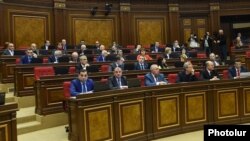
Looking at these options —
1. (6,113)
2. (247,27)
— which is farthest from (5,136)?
(247,27)

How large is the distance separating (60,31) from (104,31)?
192cm

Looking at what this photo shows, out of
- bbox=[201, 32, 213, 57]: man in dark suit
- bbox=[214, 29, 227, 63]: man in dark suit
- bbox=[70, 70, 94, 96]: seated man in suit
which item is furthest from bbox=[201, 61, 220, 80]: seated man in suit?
bbox=[201, 32, 213, 57]: man in dark suit

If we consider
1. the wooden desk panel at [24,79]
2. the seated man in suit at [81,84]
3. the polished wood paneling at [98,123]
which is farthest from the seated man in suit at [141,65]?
the polished wood paneling at [98,123]

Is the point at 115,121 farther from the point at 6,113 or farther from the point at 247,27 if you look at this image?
the point at 247,27

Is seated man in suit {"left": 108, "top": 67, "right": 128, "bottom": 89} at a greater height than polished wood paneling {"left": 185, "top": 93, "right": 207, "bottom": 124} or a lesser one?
greater

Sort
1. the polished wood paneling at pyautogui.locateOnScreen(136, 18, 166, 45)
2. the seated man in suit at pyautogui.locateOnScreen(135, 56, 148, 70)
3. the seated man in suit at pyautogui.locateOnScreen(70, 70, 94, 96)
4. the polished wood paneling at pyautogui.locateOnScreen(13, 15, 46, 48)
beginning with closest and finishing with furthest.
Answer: the seated man in suit at pyautogui.locateOnScreen(70, 70, 94, 96) → the seated man in suit at pyautogui.locateOnScreen(135, 56, 148, 70) → the polished wood paneling at pyautogui.locateOnScreen(13, 15, 46, 48) → the polished wood paneling at pyautogui.locateOnScreen(136, 18, 166, 45)

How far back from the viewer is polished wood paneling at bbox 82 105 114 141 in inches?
191

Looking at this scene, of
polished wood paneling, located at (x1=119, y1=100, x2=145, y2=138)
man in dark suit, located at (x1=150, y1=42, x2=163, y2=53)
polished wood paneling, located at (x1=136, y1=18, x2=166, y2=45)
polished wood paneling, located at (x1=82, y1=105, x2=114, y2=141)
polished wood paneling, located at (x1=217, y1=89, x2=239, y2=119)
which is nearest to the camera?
polished wood paneling, located at (x1=82, y1=105, x2=114, y2=141)

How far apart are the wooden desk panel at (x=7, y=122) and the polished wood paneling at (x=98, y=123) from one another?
3.71 ft

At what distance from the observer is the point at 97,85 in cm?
518

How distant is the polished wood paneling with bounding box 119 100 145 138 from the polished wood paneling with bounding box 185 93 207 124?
105 centimetres

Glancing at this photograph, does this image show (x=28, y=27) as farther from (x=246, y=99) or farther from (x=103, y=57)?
(x=246, y=99)

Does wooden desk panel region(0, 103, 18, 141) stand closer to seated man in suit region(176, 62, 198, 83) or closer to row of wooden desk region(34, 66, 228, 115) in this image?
row of wooden desk region(34, 66, 228, 115)

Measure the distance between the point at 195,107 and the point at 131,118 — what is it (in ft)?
4.94
